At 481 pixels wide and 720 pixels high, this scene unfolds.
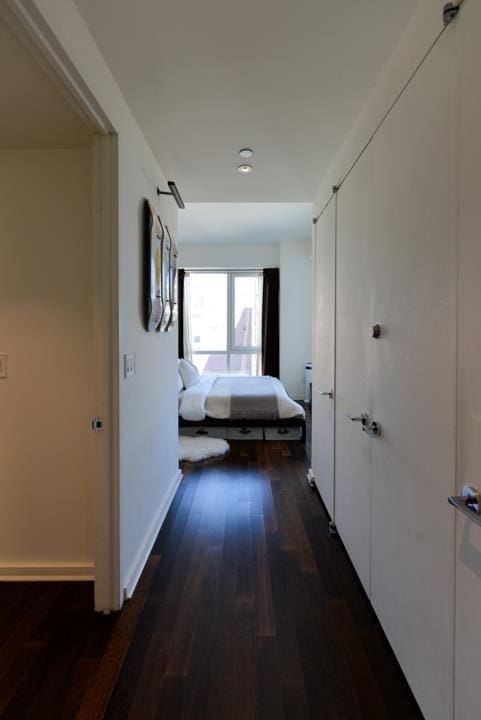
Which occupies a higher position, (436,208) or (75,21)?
(75,21)

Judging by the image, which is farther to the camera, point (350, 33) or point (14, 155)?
point (14, 155)

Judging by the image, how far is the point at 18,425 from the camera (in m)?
1.78

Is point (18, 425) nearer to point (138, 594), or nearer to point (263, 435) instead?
point (138, 594)

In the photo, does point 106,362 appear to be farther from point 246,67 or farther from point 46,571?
point 246,67

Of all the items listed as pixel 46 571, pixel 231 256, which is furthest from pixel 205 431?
pixel 231 256

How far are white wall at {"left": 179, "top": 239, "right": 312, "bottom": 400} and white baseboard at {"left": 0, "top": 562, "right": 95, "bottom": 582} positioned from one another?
4920mm

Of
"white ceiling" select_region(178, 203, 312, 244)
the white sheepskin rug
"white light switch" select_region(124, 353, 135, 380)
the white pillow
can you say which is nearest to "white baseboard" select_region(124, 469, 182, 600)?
the white sheepskin rug

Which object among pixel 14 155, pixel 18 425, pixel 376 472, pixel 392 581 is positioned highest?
pixel 14 155

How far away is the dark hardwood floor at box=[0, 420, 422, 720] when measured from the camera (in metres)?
1.17

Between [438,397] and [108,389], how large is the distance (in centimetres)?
129

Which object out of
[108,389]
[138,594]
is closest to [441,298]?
[108,389]

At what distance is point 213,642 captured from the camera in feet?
4.58

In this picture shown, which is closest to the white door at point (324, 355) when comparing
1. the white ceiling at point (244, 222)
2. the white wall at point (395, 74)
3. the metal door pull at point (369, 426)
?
the white wall at point (395, 74)

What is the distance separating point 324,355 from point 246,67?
1.72 meters
